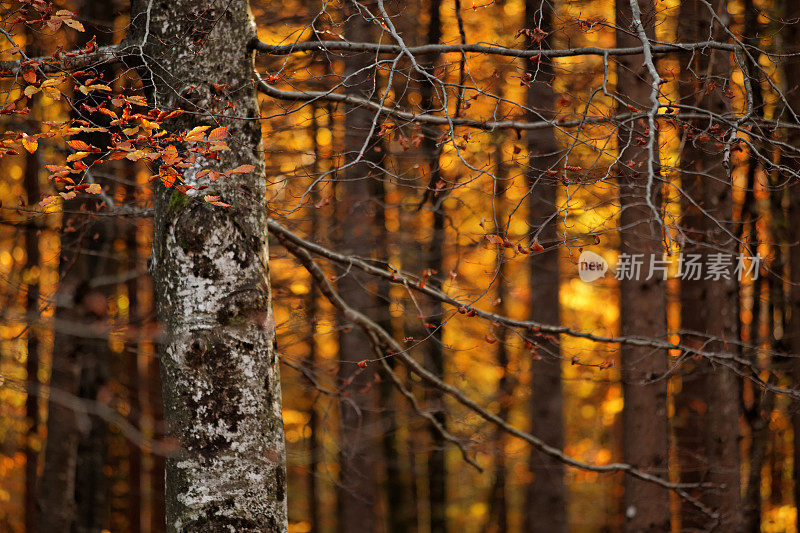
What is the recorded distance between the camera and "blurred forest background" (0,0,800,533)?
4875 mm

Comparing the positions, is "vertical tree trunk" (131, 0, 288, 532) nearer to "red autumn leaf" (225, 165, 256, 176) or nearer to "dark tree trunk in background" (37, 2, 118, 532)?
"red autumn leaf" (225, 165, 256, 176)

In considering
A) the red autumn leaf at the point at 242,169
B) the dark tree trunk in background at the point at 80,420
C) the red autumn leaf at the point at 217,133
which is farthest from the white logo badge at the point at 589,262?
the dark tree trunk in background at the point at 80,420

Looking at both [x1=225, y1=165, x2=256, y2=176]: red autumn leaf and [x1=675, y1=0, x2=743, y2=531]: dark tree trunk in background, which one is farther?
[x1=675, y1=0, x2=743, y2=531]: dark tree trunk in background

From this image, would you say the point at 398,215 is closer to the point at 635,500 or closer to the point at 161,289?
the point at 635,500

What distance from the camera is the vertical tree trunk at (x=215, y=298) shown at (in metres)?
3.49

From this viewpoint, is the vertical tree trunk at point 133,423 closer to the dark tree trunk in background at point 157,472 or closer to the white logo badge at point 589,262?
the dark tree trunk in background at point 157,472

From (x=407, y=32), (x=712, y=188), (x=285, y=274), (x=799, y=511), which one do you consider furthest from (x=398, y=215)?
(x=799, y=511)

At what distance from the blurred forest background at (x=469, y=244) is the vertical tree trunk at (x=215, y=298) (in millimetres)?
542

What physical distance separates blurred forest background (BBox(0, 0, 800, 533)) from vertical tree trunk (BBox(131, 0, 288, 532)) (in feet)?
1.78

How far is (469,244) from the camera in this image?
264 inches

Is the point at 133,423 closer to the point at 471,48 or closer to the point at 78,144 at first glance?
the point at 78,144

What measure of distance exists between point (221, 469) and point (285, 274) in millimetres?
6470

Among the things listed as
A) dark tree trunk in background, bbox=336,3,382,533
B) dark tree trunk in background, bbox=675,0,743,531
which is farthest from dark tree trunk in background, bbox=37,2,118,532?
dark tree trunk in background, bbox=675,0,743,531

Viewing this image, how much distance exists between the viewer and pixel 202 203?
363 cm
